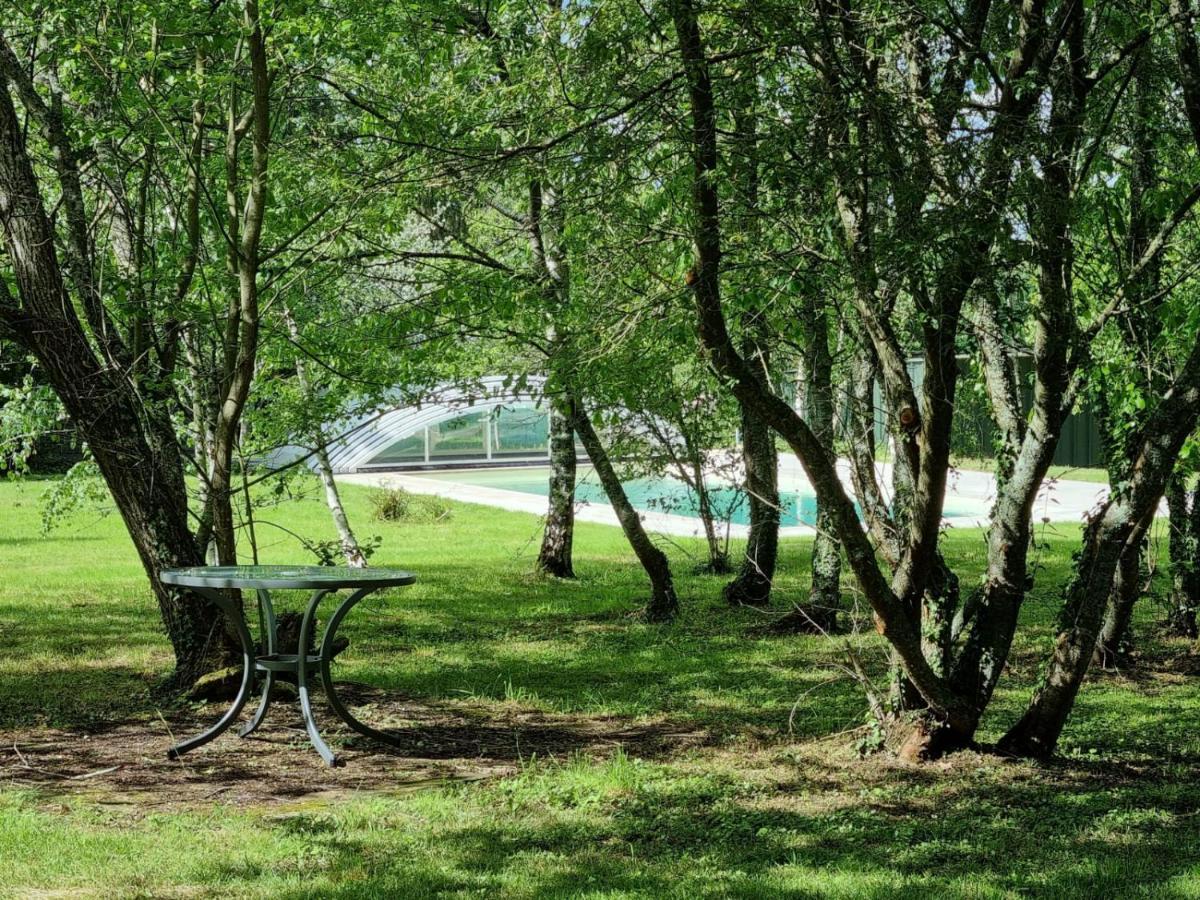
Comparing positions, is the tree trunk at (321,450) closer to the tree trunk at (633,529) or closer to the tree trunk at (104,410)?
the tree trunk at (104,410)

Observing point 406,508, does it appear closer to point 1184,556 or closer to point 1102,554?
point 1184,556

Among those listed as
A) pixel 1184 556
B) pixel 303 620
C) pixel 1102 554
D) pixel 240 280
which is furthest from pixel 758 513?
pixel 1102 554

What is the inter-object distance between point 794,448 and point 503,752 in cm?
229

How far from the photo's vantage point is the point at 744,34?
4.80 metres

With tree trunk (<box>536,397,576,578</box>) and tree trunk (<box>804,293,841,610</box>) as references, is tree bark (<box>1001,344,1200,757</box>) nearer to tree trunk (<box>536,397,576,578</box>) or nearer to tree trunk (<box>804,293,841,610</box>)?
tree trunk (<box>804,293,841,610</box>)

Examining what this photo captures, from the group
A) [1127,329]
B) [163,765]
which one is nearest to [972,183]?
[1127,329]

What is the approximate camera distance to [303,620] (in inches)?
263

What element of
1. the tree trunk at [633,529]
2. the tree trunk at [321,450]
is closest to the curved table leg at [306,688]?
the tree trunk at [321,450]

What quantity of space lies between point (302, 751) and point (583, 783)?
1.68 metres

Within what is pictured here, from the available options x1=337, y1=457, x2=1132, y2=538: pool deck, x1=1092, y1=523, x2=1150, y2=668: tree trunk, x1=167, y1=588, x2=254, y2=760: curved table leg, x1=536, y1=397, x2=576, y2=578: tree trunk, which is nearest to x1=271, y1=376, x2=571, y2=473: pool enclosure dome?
x1=337, y1=457, x2=1132, y2=538: pool deck

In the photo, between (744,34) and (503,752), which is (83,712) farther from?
(744,34)

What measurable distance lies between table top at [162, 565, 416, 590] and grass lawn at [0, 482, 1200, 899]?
877 mm

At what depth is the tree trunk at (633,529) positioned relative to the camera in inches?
397

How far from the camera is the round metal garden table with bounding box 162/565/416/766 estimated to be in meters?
6.04
